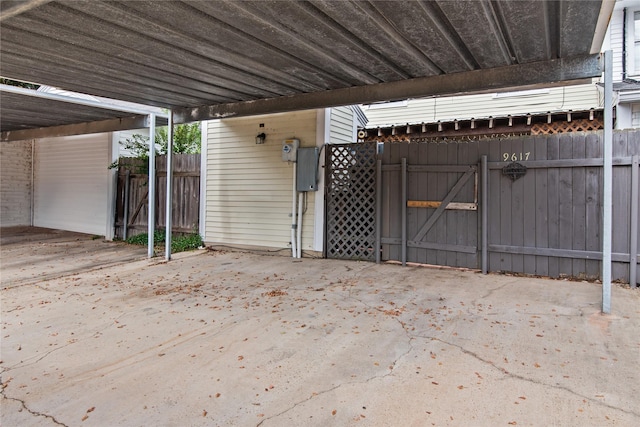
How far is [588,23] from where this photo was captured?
3166 mm

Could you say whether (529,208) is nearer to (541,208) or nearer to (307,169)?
(541,208)

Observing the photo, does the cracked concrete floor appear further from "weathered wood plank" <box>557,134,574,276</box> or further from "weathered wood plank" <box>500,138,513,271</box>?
"weathered wood plank" <box>500,138,513,271</box>

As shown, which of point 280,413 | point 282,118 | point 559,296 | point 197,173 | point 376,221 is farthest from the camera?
point 197,173

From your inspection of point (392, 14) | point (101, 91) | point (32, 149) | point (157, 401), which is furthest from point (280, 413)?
point (32, 149)

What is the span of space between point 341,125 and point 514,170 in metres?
3.41

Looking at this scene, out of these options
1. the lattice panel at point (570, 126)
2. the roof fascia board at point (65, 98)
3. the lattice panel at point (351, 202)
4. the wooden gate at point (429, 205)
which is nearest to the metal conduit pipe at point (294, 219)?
the lattice panel at point (351, 202)

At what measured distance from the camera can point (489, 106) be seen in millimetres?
10016

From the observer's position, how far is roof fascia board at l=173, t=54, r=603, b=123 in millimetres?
3912

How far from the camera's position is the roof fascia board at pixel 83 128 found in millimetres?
7570

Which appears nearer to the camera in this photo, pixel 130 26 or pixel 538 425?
pixel 538 425

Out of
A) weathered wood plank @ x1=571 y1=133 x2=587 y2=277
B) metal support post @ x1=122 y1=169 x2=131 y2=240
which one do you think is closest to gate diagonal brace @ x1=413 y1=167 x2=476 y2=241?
weathered wood plank @ x1=571 y1=133 x2=587 y2=277

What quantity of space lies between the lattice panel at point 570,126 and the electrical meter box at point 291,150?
5.08 meters

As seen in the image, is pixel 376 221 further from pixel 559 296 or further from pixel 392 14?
pixel 392 14

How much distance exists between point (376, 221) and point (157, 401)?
476 cm
